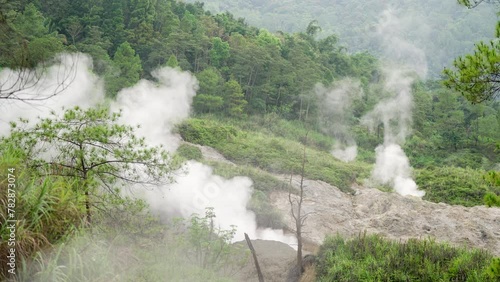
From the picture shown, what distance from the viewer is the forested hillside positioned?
354ft

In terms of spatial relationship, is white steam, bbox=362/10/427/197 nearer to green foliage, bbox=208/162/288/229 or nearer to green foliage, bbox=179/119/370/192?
green foliage, bbox=179/119/370/192

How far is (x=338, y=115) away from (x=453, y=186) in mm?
16232

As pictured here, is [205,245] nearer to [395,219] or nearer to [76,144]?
[76,144]

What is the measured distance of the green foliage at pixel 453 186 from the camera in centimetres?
2273

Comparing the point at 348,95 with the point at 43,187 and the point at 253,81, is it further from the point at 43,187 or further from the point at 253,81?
the point at 43,187

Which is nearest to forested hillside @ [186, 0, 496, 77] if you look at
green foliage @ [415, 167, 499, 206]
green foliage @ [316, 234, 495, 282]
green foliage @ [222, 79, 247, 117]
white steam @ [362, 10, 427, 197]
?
white steam @ [362, 10, 427, 197]

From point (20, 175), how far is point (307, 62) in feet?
118

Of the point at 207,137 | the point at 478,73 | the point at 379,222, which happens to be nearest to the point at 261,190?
the point at 379,222

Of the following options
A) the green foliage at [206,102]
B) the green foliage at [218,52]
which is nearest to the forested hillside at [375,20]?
the green foliage at [218,52]

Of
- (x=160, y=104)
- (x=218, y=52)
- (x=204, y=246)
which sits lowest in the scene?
(x=204, y=246)

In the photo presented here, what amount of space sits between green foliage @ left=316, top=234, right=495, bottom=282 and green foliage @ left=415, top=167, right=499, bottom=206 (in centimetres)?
1246

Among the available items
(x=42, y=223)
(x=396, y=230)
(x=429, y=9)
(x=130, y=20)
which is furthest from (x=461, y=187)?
(x=429, y=9)

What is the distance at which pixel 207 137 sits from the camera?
26125 millimetres

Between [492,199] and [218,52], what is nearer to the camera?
[492,199]
